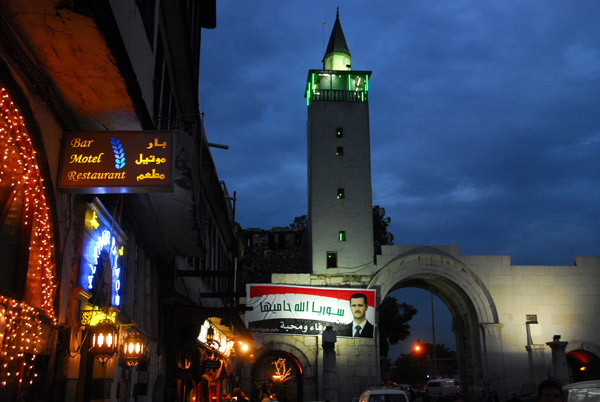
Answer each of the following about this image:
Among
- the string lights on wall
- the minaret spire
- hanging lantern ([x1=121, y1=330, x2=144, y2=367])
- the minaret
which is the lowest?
hanging lantern ([x1=121, y1=330, x2=144, y2=367])

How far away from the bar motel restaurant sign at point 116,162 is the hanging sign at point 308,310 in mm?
19853

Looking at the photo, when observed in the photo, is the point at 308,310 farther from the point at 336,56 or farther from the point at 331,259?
the point at 336,56

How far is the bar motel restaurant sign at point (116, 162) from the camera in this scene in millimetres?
6324

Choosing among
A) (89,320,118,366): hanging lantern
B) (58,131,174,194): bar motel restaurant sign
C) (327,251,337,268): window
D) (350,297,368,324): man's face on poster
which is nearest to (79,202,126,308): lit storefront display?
(89,320,118,366): hanging lantern

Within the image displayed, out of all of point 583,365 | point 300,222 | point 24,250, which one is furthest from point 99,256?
point 300,222

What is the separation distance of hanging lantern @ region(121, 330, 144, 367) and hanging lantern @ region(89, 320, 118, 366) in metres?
1.34

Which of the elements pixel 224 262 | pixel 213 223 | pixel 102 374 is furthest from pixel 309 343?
pixel 102 374

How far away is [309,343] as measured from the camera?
26688 mm

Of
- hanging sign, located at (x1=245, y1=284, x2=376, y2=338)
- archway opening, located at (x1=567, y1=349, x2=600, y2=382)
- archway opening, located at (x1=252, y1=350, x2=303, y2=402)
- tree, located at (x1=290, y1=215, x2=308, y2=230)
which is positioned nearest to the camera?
hanging sign, located at (x1=245, y1=284, x2=376, y2=338)

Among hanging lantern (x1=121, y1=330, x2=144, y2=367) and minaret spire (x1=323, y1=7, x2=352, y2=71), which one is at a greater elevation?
minaret spire (x1=323, y1=7, x2=352, y2=71)

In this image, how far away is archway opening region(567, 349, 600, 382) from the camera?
27.8 metres

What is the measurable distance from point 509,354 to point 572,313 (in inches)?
157

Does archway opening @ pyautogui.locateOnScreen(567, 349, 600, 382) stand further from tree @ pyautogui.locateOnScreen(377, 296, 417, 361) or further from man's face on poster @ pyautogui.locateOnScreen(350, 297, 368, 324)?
tree @ pyautogui.locateOnScreen(377, 296, 417, 361)

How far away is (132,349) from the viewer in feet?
27.9
